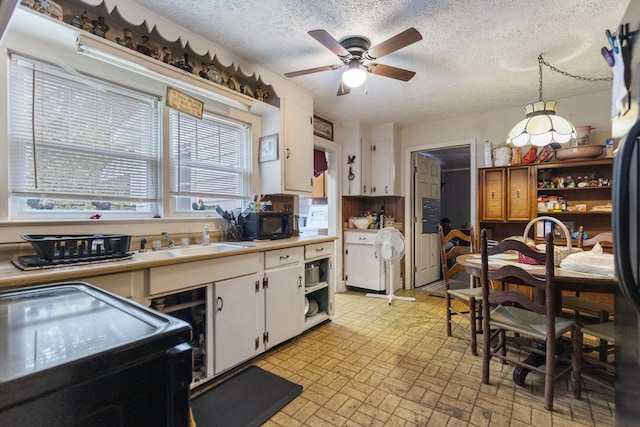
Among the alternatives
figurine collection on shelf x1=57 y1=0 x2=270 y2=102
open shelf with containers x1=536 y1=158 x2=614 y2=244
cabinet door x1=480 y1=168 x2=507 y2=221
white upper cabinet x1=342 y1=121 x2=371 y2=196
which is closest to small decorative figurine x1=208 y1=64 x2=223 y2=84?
figurine collection on shelf x1=57 y1=0 x2=270 y2=102

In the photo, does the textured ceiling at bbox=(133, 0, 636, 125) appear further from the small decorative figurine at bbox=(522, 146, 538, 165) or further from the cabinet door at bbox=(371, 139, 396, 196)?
the cabinet door at bbox=(371, 139, 396, 196)

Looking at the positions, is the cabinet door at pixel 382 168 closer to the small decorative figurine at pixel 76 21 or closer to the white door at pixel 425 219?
the white door at pixel 425 219

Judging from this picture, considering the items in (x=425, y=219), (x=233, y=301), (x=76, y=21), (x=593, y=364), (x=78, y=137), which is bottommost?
(x=593, y=364)

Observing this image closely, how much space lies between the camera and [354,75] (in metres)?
2.24

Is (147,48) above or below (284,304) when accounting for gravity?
above

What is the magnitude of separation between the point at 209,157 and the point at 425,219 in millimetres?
3359

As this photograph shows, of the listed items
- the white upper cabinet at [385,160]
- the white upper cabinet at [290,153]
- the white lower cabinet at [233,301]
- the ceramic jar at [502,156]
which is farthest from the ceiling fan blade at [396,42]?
the ceramic jar at [502,156]

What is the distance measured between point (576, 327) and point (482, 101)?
2692mm

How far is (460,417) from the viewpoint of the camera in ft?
5.37

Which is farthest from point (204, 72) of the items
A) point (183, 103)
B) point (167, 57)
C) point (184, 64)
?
point (183, 103)

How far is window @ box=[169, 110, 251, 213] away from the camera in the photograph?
243 centimetres

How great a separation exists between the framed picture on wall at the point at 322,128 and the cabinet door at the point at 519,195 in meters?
2.24

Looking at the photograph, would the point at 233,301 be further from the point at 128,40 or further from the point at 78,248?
the point at 128,40

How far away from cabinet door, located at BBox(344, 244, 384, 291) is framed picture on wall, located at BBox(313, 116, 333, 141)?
155cm
